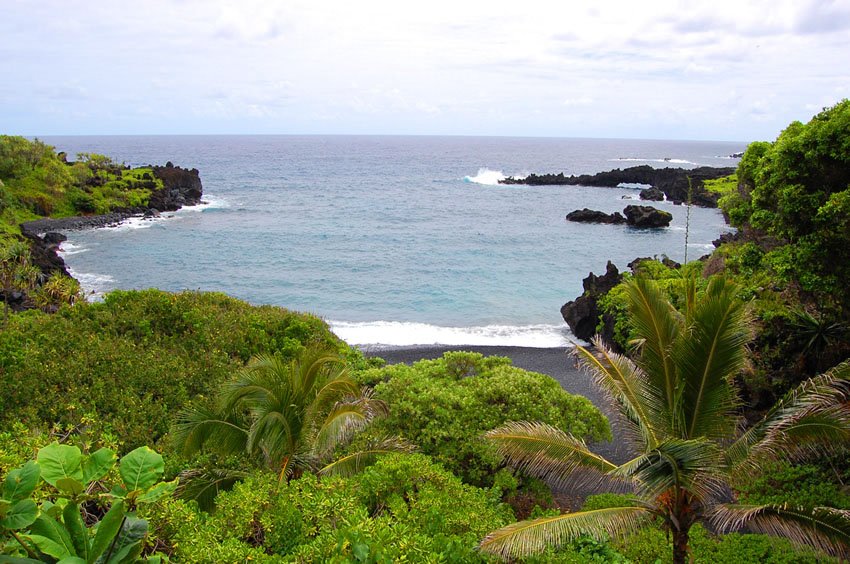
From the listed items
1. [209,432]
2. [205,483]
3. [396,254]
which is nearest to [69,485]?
[205,483]

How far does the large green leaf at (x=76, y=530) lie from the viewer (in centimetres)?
296

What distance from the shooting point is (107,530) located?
9.46 ft

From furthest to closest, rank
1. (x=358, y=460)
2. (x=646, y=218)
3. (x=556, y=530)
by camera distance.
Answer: (x=646, y=218) → (x=358, y=460) → (x=556, y=530)

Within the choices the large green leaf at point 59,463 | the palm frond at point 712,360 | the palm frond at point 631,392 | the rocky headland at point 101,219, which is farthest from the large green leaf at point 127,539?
the rocky headland at point 101,219

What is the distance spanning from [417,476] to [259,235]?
4486 centimetres

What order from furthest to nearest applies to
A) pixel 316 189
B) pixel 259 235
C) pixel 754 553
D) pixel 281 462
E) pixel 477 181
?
pixel 477 181 → pixel 316 189 → pixel 259 235 → pixel 754 553 → pixel 281 462

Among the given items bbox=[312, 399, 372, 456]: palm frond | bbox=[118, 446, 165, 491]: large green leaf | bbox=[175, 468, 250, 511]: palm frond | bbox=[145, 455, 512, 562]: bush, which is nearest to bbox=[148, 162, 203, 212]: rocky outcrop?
bbox=[175, 468, 250, 511]: palm frond

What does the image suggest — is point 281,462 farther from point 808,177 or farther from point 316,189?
point 316,189

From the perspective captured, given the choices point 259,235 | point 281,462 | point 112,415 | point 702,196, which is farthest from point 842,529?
point 702,196

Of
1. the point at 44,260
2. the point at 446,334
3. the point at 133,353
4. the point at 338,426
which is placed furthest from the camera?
the point at 44,260

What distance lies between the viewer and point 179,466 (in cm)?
862

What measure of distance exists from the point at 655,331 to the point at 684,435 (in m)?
1.32

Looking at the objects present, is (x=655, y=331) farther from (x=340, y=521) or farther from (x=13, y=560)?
(x=13, y=560)

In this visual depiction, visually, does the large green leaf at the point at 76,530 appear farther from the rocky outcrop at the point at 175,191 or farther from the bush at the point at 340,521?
the rocky outcrop at the point at 175,191
